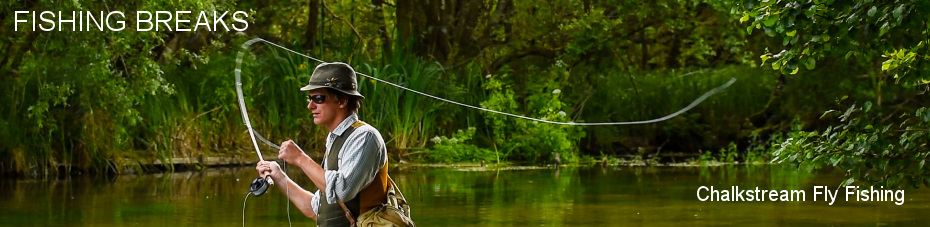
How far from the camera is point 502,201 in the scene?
11.8m

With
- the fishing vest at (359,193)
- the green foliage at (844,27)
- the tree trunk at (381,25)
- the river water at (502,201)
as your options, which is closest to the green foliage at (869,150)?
the green foliage at (844,27)

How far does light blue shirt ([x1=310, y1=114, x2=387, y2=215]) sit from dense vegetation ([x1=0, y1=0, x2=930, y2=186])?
7.75 metres

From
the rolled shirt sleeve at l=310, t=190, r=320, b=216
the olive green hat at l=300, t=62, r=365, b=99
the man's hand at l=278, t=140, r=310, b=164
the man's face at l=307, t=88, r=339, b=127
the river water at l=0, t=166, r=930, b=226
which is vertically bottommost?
the river water at l=0, t=166, r=930, b=226

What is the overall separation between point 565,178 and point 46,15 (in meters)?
4.80

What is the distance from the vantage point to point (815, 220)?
1003 cm

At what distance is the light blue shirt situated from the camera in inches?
203

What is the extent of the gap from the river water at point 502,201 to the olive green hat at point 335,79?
110 inches

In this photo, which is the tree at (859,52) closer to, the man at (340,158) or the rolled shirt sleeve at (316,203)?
the man at (340,158)

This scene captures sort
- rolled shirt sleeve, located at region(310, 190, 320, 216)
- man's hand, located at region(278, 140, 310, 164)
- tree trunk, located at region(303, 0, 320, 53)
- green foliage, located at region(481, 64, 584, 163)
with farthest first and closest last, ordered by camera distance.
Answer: tree trunk, located at region(303, 0, 320, 53)
green foliage, located at region(481, 64, 584, 163)
rolled shirt sleeve, located at region(310, 190, 320, 216)
man's hand, located at region(278, 140, 310, 164)

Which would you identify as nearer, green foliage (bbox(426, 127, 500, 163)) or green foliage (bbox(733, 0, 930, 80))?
green foliage (bbox(733, 0, 930, 80))

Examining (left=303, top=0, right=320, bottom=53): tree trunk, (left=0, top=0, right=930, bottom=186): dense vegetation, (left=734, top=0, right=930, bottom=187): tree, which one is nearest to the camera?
(left=734, top=0, right=930, bottom=187): tree

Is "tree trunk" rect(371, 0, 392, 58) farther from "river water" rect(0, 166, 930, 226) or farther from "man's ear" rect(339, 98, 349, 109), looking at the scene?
"man's ear" rect(339, 98, 349, 109)

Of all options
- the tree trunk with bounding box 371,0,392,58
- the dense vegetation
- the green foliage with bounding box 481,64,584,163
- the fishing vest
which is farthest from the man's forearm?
the tree trunk with bounding box 371,0,392,58

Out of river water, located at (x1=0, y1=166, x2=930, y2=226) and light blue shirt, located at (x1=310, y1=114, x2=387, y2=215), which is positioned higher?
light blue shirt, located at (x1=310, y1=114, x2=387, y2=215)
